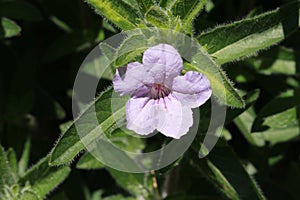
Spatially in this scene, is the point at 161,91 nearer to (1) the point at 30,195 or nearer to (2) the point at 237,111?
(2) the point at 237,111

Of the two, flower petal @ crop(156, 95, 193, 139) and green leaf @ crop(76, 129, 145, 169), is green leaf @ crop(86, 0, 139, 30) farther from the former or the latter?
green leaf @ crop(76, 129, 145, 169)

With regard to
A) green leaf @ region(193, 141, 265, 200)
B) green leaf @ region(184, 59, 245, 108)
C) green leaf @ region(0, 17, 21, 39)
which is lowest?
green leaf @ region(193, 141, 265, 200)

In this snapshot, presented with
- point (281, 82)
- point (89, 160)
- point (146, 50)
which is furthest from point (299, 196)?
point (146, 50)

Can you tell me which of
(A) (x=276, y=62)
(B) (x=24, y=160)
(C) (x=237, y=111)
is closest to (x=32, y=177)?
(B) (x=24, y=160)

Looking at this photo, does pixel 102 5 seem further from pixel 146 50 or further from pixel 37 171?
pixel 37 171

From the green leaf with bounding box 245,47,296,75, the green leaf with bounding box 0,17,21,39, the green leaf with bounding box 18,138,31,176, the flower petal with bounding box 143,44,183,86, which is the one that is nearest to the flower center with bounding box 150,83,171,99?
the flower petal with bounding box 143,44,183,86

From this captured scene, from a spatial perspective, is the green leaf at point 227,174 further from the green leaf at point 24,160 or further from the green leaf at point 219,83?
the green leaf at point 24,160

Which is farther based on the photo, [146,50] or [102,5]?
[102,5]
